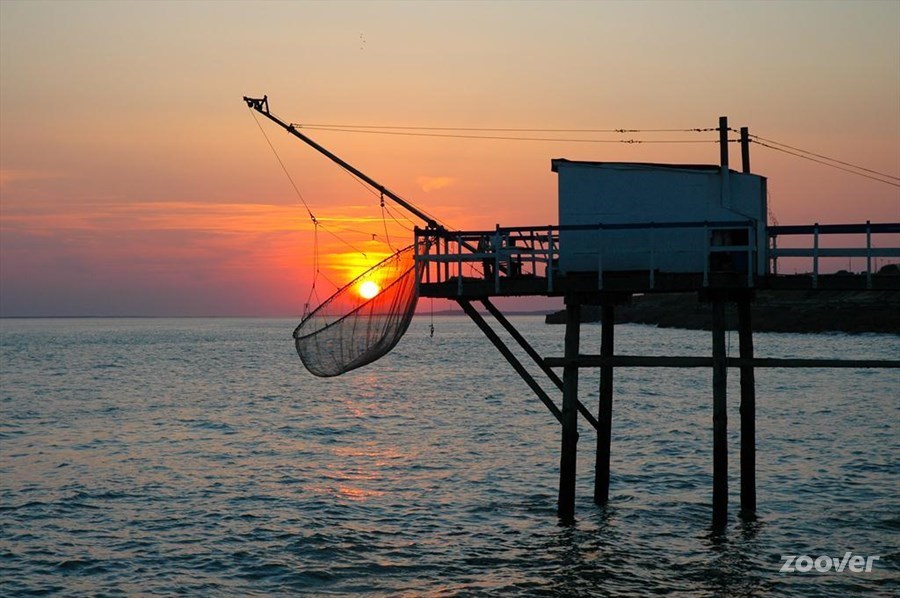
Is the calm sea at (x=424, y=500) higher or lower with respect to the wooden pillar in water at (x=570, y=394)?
lower

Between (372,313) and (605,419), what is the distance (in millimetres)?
7036

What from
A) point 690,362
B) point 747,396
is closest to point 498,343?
point 690,362

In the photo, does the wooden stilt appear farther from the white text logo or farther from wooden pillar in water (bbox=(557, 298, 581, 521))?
the white text logo

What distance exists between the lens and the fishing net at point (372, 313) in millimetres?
24547

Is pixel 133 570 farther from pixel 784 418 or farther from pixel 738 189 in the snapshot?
pixel 784 418

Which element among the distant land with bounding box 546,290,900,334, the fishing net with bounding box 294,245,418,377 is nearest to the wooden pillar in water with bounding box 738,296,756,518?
the fishing net with bounding box 294,245,418,377

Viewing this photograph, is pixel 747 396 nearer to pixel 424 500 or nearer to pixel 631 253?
pixel 631 253

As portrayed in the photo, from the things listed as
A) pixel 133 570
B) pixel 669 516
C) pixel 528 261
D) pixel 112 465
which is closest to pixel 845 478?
pixel 669 516

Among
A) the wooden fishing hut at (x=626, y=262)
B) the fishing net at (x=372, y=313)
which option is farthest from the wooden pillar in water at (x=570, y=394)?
the fishing net at (x=372, y=313)

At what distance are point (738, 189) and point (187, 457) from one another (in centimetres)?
2375

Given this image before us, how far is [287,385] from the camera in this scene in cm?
7944

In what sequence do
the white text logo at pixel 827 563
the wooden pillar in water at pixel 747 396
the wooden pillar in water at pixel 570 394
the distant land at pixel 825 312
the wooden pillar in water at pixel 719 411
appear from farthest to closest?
the distant land at pixel 825 312
the wooden pillar in water at pixel 747 396
the wooden pillar in water at pixel 570 394
the wooden pillar in water at pixel 719 411
the white text logo at pixel 827 563

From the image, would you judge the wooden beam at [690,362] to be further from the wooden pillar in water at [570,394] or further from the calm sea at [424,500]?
the calm sea at [424,500]

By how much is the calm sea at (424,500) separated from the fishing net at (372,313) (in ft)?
15.0
